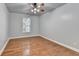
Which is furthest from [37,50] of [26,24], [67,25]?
[26,24]

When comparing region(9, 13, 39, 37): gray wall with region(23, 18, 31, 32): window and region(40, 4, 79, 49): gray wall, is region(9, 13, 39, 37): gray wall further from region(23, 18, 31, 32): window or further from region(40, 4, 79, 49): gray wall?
region(40, 4, 79, 49): gray wall

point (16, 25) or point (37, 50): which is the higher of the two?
point (16, 25)

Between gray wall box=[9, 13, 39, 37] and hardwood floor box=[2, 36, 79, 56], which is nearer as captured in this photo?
hardwood floor box=[2, 36, 79, 56]

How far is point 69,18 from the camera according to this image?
3.17m

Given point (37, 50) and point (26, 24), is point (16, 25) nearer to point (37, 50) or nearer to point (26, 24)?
point (26, 24)

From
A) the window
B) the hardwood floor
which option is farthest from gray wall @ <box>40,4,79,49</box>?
the window

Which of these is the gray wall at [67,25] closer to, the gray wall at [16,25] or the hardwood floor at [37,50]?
the hardwood floor at [37,50]

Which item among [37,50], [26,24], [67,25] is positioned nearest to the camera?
[37,50]

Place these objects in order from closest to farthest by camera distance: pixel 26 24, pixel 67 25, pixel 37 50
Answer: pixel 37 50 < pixel 67 25 < pixel 26 24

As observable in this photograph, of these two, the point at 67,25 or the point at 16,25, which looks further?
Result: the point at 16,25

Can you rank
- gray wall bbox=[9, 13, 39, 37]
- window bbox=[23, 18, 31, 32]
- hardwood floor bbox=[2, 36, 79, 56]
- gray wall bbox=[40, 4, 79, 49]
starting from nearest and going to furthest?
hardwood floor bbox=[2, 36, 79, 56] < gray wall bbox=[40, 4, 79, 49] < gray wall bbox=[9, 13, 39, 37] < window bbox=[23, 18, 31, 32]

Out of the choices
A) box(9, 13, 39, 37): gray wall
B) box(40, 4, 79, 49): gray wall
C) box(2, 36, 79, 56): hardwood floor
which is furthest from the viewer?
box(9, 13, 39, 37): gray wall

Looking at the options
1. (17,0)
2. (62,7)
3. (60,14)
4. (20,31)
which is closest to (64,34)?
(60,14)

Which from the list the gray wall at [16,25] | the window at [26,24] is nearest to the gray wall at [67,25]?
the window at [26,24]
